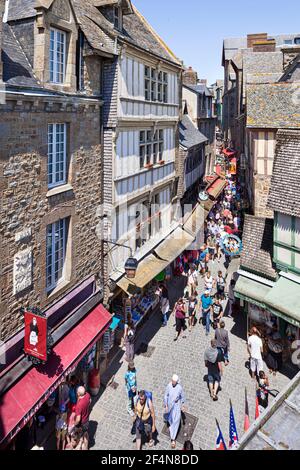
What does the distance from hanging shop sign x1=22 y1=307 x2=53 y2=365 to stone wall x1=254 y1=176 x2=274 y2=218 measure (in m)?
12.9

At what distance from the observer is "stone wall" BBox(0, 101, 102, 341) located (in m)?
7.54

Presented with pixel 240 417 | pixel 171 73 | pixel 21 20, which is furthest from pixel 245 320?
pixel 21 20

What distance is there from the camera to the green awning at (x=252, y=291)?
1212 cm

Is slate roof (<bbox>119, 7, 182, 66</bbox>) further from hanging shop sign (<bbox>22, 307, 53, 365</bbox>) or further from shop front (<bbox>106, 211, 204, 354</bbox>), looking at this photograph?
hanging shop sign (<bbox>22, 307, 53, 365</bbox>)

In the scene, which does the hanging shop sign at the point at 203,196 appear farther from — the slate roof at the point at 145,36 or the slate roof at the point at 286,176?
the slate roof at the point at 286,176

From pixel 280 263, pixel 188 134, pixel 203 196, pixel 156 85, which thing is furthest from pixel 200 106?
pixel 280 263

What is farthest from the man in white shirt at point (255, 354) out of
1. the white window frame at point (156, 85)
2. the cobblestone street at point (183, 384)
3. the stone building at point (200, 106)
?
the stone building at point (200, 106)

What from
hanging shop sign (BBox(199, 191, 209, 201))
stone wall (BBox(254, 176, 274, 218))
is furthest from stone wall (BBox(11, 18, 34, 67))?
hanging shop sign (BBox(199, 191, 209, 201))

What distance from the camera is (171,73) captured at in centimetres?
1650

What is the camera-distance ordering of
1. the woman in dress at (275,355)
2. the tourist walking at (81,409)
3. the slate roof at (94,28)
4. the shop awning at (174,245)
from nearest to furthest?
the tourist walking at (81,409) → the slate roof at (94,28) → the woman in dress at (275,355) → the shop awning at (174,245)

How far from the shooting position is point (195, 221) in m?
21.8

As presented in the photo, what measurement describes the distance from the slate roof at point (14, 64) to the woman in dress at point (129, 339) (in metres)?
8.06
